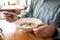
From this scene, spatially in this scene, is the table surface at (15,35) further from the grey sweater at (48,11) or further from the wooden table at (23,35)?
the grey sweater at (48,11)

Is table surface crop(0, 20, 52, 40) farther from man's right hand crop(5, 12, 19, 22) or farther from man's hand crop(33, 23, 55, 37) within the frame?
man's right hand crop(5, 12, 19, 22)

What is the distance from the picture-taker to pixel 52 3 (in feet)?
3.75

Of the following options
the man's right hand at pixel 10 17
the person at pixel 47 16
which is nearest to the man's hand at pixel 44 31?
the person at pixel 47 16

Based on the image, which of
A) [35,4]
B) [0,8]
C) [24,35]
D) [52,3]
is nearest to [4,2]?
[0,8]

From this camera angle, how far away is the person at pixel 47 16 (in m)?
0.88

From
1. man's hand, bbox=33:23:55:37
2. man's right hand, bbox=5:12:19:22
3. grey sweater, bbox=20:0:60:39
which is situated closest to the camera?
man's hand, bbox=33:23:55:37

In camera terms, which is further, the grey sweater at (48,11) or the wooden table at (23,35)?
the grey sweater at (48,11)

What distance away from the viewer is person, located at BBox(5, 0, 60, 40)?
2.88ft

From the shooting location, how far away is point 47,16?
113cm

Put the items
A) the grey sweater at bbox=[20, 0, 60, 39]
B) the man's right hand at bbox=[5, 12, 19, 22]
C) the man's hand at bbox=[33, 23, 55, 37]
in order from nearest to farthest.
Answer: the man's hand at bbox=[33, 23, 55, 37] < the grey sweater at bbox=[20, 0, 60, 39] < the man's right hand at bbox=[5, 12, 19, 22]

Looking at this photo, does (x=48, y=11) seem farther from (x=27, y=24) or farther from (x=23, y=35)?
(x=23, y=35)

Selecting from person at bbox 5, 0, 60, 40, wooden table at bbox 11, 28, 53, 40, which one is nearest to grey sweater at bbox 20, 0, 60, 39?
person at bbox 5, 0, 60, 40

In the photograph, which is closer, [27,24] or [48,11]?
[27,24]

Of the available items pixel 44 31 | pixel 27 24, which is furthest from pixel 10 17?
pixel 44 31
